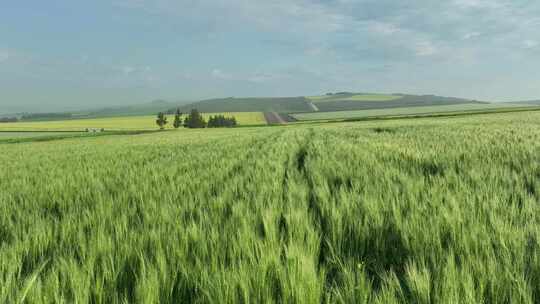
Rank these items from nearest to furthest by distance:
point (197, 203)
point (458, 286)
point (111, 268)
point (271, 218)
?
point (458, 286)
point (111, 268)
point (271, 218)
point (197, 203)

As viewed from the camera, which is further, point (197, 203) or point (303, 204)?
point (197, 203)

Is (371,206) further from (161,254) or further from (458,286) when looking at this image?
(161,254)

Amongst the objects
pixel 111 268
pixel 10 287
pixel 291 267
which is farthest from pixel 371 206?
pixel 10 287

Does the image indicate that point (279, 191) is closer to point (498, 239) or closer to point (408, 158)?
point (498, 239)

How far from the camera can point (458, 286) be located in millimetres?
882

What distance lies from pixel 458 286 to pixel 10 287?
1.51m

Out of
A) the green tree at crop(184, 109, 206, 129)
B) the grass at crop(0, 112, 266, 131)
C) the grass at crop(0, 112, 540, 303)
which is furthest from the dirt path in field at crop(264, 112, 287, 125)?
the grass at crop(0, 112, 540, 303)

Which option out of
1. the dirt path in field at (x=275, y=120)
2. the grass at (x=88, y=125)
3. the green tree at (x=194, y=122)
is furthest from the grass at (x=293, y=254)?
the green tree at (x=194, y=122)

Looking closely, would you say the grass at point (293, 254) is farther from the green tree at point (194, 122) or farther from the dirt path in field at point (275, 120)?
the green tree at point (194, 122)

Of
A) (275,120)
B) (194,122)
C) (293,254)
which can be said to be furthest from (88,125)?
(293,254)

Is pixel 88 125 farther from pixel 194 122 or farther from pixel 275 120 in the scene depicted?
pixel 275 120

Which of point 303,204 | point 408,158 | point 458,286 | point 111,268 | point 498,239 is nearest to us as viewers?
point 458,286

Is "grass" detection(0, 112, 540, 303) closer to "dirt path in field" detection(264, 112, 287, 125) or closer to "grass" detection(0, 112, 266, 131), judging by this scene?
"dirt path in field" detection(264, 112, 287, 125)

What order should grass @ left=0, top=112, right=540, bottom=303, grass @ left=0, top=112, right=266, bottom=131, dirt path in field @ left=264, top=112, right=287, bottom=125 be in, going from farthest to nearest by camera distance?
grass @ left=0, top=112, right=266, bottom=131, dirt path in field @ left=264, top=112, right=287, bottom=125, grass @ left=0, top=112, right=540, bottom=303
